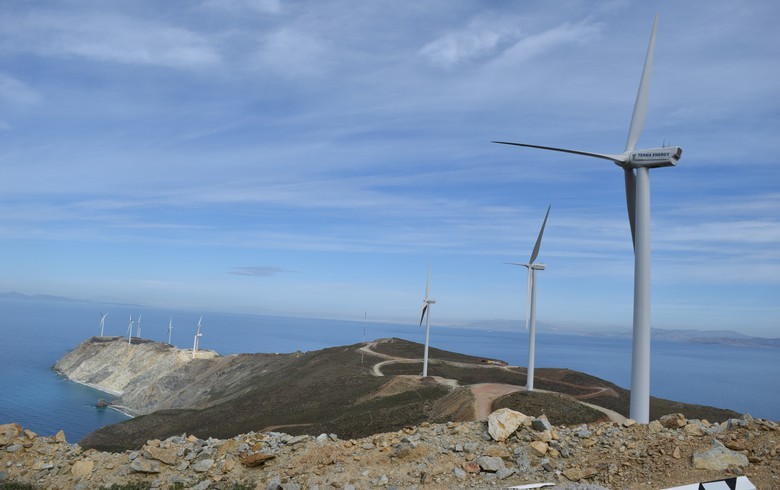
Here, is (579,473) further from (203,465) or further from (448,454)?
(203,465)

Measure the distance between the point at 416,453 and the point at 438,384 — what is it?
4437 cm

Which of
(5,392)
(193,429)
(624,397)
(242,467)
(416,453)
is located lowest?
(5,392)

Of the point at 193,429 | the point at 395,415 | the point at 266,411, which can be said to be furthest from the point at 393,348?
the point at 395,415

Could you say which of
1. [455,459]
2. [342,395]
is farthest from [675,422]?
[342,395]

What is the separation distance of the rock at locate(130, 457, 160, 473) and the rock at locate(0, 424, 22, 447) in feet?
28.3

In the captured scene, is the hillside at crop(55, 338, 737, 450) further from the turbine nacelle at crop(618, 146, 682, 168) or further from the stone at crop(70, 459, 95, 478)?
the turbine nacelle at crop(618, 146, 682, 168)

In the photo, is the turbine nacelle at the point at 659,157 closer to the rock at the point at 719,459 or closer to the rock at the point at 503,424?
the rock at the point at 719,459

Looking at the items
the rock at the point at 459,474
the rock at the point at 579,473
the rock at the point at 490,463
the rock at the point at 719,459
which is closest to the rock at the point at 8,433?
the rock at the point at 459,474

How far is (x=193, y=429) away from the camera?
68.9 meters

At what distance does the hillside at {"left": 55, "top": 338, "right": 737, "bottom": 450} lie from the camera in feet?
163

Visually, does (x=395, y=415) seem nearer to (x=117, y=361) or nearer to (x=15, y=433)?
(x=15, y=433)

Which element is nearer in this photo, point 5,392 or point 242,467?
point 242,467

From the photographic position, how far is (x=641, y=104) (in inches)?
1195

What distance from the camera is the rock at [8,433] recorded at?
28781mm
